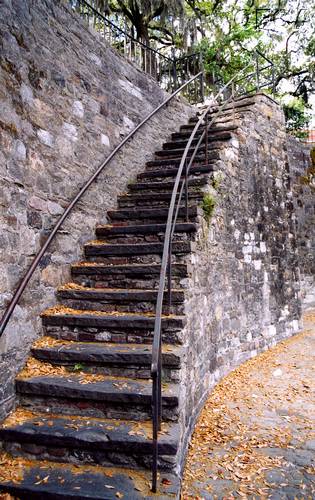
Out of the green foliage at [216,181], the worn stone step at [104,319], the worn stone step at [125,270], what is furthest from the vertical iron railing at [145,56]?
the worn stone step at [104,319]

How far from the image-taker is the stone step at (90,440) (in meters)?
2.52

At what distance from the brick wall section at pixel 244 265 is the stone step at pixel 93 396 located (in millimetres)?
339

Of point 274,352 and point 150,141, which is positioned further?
point 150,141

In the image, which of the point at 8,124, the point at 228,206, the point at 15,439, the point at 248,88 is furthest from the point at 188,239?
the point at 248,88

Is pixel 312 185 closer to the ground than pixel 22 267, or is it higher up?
higher up

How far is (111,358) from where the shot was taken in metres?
3.15

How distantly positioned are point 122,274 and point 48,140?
1.59 m

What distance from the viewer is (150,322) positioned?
3.35 m

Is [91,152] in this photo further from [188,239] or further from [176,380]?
[176,380]

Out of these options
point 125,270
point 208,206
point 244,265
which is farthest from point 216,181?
point 125,270

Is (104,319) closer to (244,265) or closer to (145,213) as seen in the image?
(145,213)

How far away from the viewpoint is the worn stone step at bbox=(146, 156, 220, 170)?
5.29m

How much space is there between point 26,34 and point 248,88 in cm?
920

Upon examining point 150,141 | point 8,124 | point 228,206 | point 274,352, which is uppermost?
point 150,141
